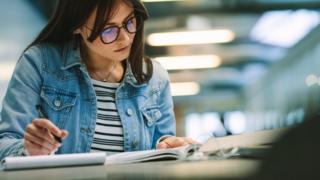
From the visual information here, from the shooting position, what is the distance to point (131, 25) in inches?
52.6

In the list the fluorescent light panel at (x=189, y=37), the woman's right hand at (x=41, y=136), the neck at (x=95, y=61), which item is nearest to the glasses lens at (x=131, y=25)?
the neck at (x=95, y=61)

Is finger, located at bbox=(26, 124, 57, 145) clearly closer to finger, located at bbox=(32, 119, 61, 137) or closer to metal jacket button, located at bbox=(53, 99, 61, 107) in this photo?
finger, located at bbox=(32, 119, 61, 137)

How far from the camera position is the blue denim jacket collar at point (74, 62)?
4.51 feet

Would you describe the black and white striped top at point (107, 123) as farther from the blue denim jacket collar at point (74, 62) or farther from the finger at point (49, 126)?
the finger at point (49, 126)

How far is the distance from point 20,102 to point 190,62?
7104 millimetres

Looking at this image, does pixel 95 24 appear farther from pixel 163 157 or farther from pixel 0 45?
pixel 0 45

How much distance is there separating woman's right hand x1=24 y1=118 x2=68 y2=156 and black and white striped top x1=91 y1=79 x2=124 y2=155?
0.33 metres

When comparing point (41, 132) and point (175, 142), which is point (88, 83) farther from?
point (41, 132)

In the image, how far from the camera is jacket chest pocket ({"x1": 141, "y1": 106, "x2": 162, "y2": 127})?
1.45 metres

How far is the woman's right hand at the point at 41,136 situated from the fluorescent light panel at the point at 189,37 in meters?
5.53

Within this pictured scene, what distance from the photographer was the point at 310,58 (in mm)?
6672

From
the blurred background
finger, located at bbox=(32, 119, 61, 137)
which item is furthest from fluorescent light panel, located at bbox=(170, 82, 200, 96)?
finger, located at bbox=(32, 119, 61, 137)

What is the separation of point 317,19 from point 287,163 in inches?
238

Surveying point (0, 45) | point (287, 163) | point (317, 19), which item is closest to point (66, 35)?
point (287, 163)
